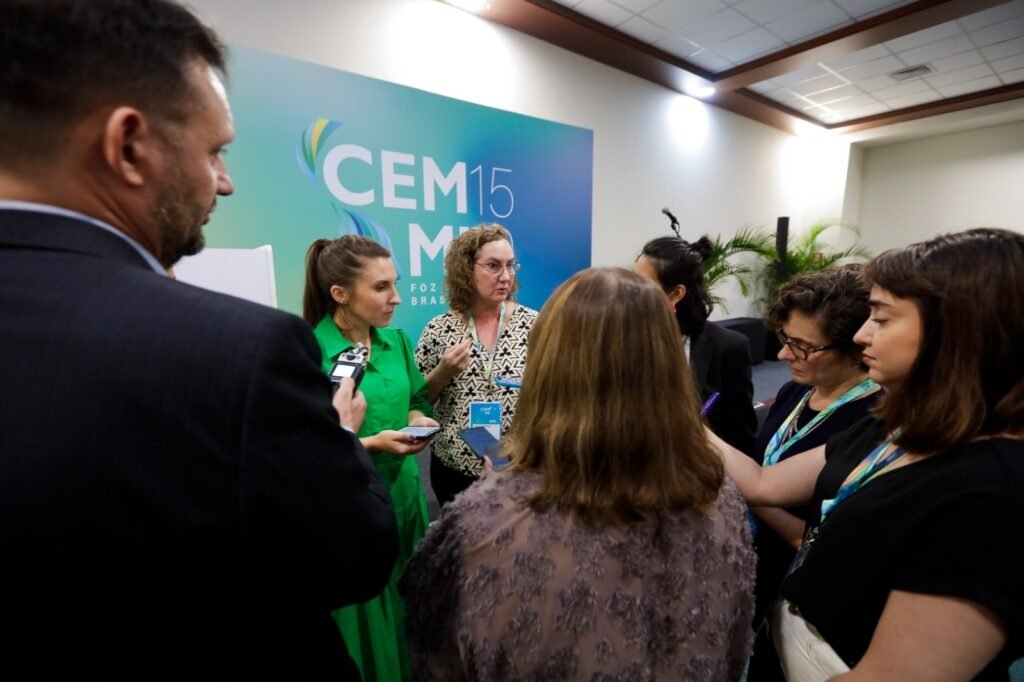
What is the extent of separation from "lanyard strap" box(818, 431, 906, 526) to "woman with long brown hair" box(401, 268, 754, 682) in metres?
0.27

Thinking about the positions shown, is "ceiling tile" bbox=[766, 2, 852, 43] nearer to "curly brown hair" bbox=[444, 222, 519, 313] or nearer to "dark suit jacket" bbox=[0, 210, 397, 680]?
"curly brown hair" bbox=[444, 222, 519, 313]

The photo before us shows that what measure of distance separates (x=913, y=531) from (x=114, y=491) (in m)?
1.01

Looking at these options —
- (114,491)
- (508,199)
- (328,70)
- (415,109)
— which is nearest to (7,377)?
(114,491)

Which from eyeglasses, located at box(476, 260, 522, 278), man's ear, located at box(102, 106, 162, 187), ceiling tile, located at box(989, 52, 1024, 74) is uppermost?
ceiling tile, located at box(989, 52, 1024, 74)

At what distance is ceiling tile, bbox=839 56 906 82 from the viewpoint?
4.60 m

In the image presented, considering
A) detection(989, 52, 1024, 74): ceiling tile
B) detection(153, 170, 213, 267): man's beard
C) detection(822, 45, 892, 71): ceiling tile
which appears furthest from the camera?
detection(989, 52, 1024, 74): ceiling tile

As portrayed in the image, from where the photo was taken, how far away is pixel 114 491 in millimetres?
432

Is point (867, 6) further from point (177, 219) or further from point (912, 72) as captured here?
point (177, 219)

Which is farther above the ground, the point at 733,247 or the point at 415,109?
the point at 415,109

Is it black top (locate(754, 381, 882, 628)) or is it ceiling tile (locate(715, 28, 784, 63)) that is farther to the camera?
ceiling tile (locate(715, 28, 784, 63))

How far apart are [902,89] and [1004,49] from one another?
972mm

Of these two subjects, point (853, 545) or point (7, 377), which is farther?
point (853, 545)

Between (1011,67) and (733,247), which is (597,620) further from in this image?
(1011,67)

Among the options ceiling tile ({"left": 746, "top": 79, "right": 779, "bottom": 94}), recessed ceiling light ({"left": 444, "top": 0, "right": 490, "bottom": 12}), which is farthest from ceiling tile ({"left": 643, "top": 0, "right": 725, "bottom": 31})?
ceiling tile ({"left": 746, "top": 79, "right": 779, "bottom": 94})
